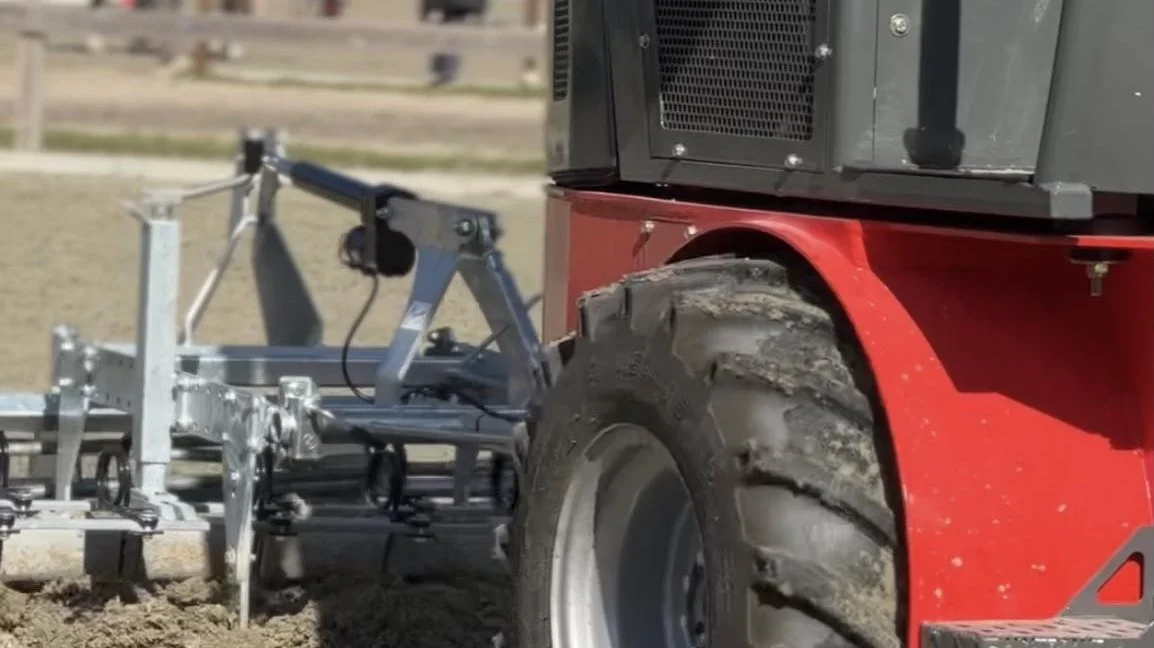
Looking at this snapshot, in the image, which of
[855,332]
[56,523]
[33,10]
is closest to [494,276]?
[56,523]

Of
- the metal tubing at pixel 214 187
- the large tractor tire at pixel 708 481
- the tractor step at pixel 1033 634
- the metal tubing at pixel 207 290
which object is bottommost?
the tractor step at pixel 1033 634

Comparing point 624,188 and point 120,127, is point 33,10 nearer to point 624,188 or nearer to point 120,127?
point 120,127

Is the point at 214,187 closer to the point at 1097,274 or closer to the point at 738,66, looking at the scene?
the point at 738,66

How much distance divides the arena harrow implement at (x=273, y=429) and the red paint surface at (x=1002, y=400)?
173 cm

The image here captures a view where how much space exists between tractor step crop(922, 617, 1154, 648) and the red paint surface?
34 mm

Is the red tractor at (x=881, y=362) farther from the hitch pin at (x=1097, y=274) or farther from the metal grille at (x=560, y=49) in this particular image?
the metal grille at (x=560, y=49)

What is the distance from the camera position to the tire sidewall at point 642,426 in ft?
11.6

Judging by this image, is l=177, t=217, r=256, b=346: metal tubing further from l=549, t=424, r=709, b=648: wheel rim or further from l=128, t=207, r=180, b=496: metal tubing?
l=549, t=424, r=709, b=648: wheel rim

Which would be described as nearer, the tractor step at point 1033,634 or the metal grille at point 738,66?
the tractor step at point 1033,634

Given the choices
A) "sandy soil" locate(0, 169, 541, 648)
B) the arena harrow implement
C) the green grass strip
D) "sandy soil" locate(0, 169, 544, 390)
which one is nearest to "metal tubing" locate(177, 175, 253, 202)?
the arena harrow implement

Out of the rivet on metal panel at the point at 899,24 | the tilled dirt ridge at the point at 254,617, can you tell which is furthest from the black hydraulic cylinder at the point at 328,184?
the rivet on metal panel at the point at 899,24

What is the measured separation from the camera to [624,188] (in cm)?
452

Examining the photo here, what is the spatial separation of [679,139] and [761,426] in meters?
0.91

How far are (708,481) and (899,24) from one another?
81 cm
